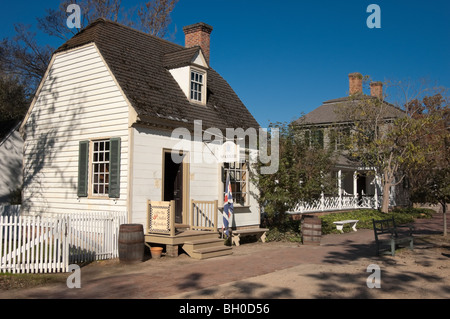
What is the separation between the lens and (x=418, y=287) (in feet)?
27.1

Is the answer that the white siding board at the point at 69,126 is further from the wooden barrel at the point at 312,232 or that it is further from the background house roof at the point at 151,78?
the wooden barrel at the point at 312,232

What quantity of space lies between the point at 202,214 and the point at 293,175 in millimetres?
3490

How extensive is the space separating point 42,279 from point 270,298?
498 cm

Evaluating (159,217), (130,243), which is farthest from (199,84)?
(130,243)

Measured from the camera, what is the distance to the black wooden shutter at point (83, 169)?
1341 centimetres

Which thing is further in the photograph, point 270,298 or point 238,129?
point 238,129

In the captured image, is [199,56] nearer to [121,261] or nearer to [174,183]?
[174,183]

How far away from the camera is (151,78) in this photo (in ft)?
47.4

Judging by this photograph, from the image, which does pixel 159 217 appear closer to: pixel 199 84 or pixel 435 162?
pixel 199 84

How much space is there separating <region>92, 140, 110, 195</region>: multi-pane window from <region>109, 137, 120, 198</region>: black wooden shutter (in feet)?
1.53

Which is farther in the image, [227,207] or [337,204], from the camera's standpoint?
[337,204]

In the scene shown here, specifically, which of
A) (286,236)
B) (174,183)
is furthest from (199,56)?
(286,236)

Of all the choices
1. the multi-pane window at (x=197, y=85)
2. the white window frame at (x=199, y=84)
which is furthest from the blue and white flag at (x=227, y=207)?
the multi-pane window at (x=197, y=85)
